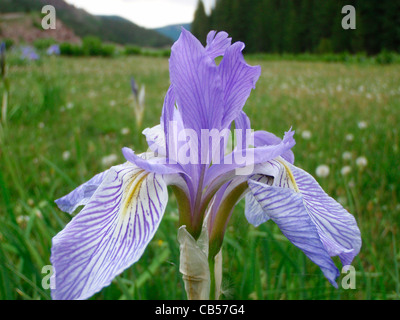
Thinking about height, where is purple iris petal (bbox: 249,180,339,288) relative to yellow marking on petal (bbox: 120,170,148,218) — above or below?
below

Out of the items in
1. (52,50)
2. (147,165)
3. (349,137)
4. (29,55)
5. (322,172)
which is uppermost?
(29,55)

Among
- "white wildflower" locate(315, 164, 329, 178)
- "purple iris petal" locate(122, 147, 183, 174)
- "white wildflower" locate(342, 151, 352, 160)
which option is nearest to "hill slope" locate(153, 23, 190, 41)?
"purple iris petal" locate(122, 147, 183, 174)

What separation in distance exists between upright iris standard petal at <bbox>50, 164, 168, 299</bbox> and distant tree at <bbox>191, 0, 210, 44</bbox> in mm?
317

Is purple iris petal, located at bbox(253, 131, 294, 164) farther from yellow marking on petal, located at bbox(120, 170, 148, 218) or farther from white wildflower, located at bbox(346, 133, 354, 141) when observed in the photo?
white wildflower, located at bbox(346, 133, 354, 141)

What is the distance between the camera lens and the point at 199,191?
0.65 m

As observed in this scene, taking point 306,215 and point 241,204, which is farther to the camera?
point 241,204

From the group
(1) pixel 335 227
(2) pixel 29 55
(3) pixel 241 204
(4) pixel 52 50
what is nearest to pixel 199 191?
(1) pixel 335 227

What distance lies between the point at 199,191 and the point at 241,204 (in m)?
0.69

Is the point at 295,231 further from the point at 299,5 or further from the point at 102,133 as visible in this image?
the point at 299,5

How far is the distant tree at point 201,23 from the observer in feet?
2.45

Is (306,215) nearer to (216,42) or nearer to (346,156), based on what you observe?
(216,42)

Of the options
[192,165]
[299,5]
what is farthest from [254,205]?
[299,5]

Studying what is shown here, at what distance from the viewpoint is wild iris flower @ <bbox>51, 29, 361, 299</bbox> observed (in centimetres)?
54

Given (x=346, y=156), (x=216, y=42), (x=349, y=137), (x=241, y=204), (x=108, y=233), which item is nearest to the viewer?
(x=108, y=233)
